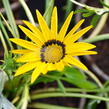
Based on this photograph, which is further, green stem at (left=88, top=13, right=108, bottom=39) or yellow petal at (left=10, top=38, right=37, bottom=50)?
green stem at (left=88, top=13, right=108, bottom=39)

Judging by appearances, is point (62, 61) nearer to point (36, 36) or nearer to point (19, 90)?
point (36, 36)

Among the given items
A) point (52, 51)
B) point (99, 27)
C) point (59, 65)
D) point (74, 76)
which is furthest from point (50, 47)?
point (99, 27)

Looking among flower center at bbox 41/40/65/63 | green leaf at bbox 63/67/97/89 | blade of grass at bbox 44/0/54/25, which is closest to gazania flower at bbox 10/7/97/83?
flower center at bbox 41/40/65/63

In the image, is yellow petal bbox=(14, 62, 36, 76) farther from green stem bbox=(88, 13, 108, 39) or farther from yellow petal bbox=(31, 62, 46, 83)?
green stem bbox=(88, 13, 108, 39)

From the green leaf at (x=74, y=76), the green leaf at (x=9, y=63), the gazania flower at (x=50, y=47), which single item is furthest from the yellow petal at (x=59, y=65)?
the green leaf at (x=74, y=76)

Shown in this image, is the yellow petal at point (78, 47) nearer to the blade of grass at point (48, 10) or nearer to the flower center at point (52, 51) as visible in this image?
the flower center at point (52, 51)

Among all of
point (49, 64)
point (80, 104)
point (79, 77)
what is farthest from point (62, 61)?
point (80, 104)

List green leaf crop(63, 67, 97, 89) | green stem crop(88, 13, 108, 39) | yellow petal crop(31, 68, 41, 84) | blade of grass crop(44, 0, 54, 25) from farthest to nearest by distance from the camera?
green stem crop(88, 13, 108, 39)
green leaf crop(63, 67, 97, 89)
blade of grass crop(44, 0, 54, 25)
yellow petal crop(31, 68, 41, 84)

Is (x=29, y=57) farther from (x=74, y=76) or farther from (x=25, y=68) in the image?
(x=74, y=76)
